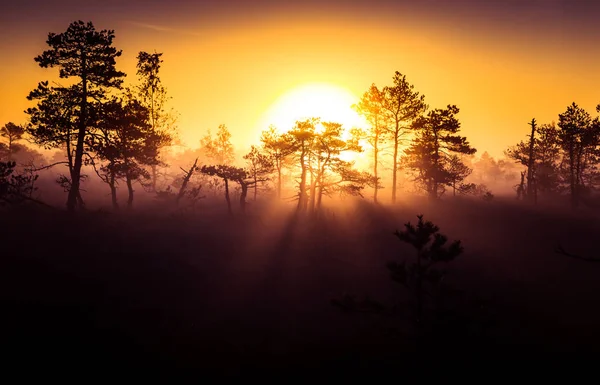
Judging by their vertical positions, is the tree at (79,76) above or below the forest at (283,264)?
above

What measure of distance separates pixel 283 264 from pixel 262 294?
426 cm

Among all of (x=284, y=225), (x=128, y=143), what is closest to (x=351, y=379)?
(x=284, y=225)

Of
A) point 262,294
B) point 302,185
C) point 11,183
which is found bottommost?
point 262,294

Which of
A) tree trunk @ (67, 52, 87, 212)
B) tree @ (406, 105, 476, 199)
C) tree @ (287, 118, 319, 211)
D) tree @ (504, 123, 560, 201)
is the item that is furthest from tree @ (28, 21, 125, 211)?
tree @ (504, 123, 560, 201)

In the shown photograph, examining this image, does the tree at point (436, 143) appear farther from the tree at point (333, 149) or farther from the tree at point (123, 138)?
the tree at point (123, 138)

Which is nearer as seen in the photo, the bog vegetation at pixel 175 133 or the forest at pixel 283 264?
the forest at pixel 283 264

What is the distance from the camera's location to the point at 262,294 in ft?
62.3

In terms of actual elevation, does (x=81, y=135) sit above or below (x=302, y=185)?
above

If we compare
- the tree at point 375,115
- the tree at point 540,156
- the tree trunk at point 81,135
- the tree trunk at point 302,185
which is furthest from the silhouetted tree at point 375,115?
the tree trunk at point 81,135

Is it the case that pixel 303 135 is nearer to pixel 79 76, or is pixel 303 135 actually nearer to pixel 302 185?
pixel 302 185

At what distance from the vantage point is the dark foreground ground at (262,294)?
1279cm

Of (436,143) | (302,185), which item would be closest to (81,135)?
(302,185)

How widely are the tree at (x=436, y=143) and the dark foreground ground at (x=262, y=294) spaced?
918 centimetres

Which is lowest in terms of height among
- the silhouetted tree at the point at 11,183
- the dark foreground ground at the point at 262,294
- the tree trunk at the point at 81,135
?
the dark foreground ground at the point at 262,294
